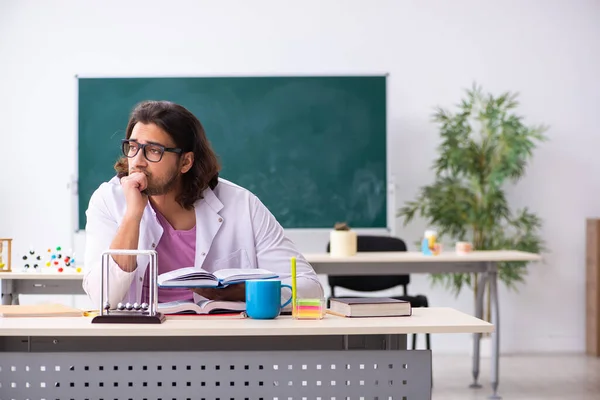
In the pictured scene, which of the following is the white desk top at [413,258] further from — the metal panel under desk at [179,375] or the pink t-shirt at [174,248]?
the metal panel under desk at [179,375]

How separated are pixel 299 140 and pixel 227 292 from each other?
319 cm

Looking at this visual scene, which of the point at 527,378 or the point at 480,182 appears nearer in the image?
the point at 527,378

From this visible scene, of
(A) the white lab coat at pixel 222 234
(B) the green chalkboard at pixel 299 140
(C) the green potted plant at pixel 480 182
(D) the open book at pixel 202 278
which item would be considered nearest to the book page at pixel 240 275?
(D) the open book at pixel 202 278

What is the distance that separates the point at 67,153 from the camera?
5.66 metres

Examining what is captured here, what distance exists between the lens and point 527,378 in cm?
488

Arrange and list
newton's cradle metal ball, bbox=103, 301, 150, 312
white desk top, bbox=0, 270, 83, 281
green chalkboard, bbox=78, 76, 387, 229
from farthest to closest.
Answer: green chalkboard, bbox=78, 76, 387, 229 → white desk top, bbox=0, 270, 83, 281 → newton's cradle metal ball, bbox=103, 301, 150, 312

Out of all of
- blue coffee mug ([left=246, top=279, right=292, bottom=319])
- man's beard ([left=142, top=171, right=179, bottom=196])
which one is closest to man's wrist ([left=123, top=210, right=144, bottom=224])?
man's beard ([left=142, top=171, right=179, bottom=196])

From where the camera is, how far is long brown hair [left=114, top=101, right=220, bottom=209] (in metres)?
2.54

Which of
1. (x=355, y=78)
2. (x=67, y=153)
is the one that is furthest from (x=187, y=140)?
(x=67, y=153)

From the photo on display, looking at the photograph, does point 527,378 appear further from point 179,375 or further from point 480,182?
point 179,375

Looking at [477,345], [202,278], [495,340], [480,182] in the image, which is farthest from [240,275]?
[480,182]

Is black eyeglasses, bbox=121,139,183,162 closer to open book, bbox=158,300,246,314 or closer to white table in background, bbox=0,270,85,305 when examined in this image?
open book, bbox=158,300,246,314

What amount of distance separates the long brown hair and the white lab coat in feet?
0.13

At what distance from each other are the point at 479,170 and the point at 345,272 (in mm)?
1542
